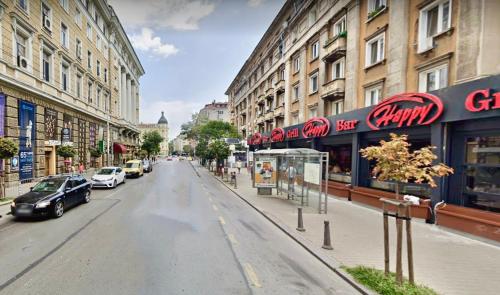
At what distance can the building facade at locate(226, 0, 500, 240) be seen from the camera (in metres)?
8.24

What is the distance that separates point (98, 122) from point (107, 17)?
48.8ft

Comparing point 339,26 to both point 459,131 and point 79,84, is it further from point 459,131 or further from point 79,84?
point 79,84

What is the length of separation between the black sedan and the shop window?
573 inches

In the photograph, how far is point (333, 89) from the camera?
1655cm

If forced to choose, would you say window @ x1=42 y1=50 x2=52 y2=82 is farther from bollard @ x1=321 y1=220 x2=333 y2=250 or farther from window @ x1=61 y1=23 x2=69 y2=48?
bollard @ x1=321 y1=220 x2=333 y2=250

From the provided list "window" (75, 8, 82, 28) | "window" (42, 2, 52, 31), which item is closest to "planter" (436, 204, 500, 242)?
"window" (42, 2, 52, 31)

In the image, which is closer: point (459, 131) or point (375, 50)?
point (459, 131)

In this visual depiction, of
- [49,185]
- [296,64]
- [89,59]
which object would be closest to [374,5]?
[296,64]

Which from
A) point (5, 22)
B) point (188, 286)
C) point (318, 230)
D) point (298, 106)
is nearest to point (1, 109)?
point (5, 22)

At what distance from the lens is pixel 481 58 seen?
29.5ft

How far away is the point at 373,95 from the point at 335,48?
4.24m

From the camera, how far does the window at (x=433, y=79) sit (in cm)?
1033

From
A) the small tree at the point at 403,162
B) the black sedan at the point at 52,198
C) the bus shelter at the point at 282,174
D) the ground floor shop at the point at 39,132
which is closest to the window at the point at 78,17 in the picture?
the ground floor shop at the point at 39,132

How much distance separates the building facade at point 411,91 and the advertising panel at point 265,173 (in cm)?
370
